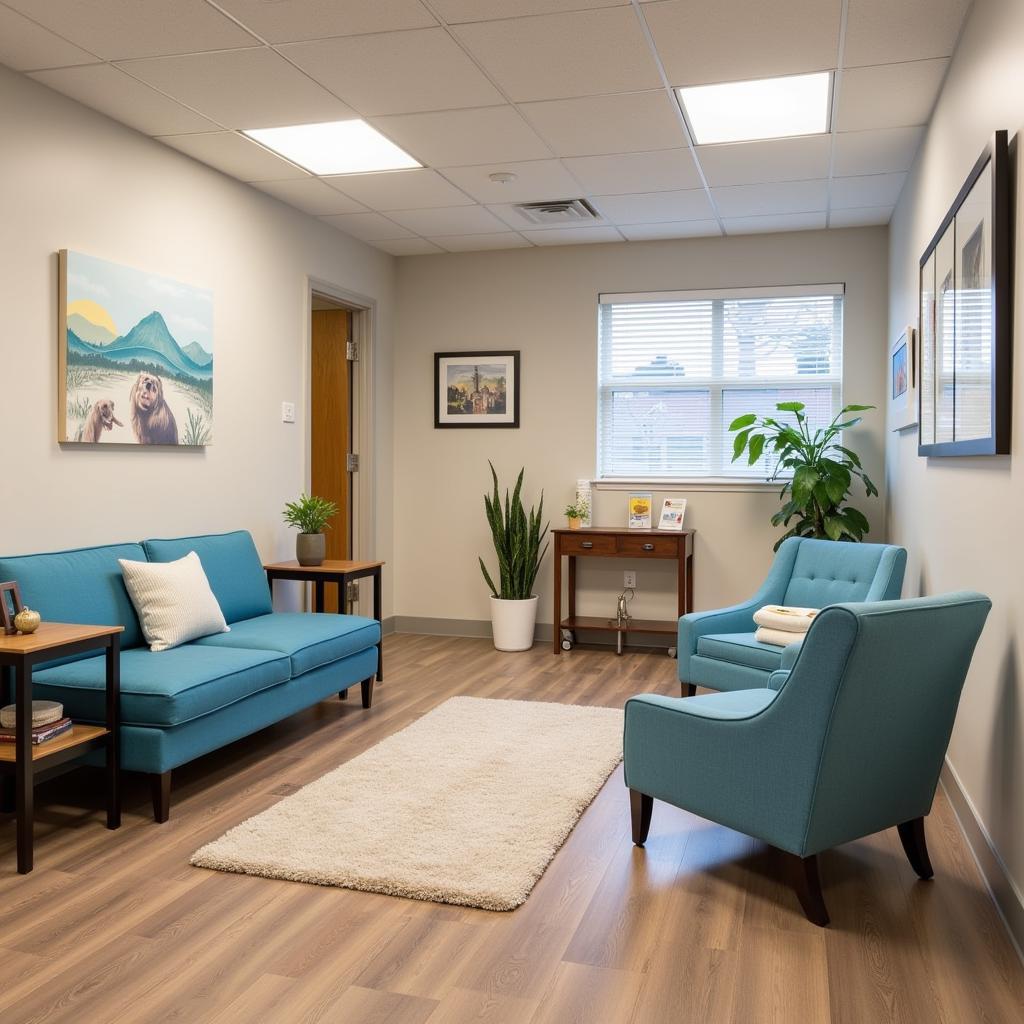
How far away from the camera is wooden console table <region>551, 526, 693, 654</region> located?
5.31 meters

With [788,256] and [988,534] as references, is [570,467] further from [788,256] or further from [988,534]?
[988,534]

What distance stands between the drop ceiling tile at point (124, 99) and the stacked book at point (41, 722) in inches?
81.3

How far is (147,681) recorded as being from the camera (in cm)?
292

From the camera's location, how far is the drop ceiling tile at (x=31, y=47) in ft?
9.41

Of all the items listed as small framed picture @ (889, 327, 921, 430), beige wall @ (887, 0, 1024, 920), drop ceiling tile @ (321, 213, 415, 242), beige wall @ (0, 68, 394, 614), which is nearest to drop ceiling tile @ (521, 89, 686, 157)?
beige wall @ (887, 0, 1024, 920)

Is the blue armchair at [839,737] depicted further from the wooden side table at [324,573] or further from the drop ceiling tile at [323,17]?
the wooden side table at [324,573]

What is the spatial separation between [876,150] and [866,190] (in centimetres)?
60

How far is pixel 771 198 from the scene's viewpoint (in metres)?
4.71

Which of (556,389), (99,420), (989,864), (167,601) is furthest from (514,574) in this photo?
(989,864)

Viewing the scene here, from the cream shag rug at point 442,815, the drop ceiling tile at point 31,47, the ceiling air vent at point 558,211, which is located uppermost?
the ceiling air vent at point 558,211

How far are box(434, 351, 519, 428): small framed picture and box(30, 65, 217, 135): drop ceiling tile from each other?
248 centimetres

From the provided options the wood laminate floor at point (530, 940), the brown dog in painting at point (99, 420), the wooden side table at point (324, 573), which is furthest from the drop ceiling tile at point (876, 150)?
the brown dog in painting at point (99, 420)

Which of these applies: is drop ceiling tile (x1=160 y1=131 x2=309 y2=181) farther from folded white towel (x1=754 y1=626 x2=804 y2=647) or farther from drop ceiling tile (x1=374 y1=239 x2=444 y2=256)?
folded white towel (x1=754 y1=626 x2=804 y2=647)

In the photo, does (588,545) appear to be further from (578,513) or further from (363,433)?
(363,433)
